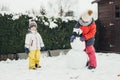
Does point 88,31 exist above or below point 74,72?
above

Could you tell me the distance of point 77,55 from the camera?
35.8 ft

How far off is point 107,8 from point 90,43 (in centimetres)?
1032

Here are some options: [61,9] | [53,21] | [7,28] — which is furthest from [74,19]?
[61,9]

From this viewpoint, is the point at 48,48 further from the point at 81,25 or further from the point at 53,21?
the point at 81,25

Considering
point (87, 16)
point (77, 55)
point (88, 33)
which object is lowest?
point (77, 55)

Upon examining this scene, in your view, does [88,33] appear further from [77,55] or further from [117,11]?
[117,11]

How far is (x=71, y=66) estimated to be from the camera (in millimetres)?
11055

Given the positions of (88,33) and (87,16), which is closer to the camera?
(87,16)

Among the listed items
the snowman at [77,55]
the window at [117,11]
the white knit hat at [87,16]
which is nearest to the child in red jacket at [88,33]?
the white knit hat at [87,16]

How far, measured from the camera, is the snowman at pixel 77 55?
35.5 feet

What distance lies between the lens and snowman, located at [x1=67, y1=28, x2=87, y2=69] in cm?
1082

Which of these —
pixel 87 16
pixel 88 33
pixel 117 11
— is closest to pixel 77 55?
pixel 88 33

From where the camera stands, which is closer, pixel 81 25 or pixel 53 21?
pixel 81 25

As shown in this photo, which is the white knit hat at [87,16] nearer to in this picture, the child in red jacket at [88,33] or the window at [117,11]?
the child in red jacket at [88,33]
